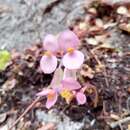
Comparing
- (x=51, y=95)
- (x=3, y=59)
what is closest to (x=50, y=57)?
(x=51, y=95)

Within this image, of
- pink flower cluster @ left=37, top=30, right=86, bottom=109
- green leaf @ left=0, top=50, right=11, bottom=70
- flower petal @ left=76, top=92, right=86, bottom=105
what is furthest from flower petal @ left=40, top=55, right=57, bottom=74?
green leaf @ left=0, top=50, right=11, bottom=70

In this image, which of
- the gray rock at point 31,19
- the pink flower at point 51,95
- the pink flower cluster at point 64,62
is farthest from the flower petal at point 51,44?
the gray rock at point 31,19

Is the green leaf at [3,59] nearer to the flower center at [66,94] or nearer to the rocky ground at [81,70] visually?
the rocky ground at [81,70]

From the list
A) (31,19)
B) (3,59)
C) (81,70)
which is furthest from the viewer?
(31,19)

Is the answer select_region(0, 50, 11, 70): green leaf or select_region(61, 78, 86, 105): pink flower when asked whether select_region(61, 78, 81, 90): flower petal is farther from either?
select_region(0, 50, 11, 70): green leaf

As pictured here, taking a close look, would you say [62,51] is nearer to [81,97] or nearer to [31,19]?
[81,97]

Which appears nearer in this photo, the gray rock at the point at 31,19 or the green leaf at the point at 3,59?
the green leaf at the point at 3,59
